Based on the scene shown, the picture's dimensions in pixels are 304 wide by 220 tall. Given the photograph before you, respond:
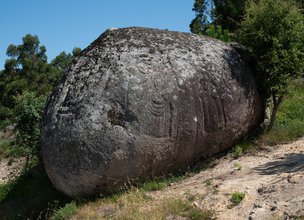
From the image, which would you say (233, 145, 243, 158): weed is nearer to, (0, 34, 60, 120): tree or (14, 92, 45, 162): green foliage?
(14, 92, 45, 162): green foliage

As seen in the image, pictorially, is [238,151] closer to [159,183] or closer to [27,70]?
[159,183]

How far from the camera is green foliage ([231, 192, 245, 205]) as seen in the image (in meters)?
6.82

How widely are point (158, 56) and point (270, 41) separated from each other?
2.53 metres

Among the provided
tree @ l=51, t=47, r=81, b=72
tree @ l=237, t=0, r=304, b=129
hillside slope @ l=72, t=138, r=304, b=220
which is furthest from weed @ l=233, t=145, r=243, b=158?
tree @ l=51, t=47, r=81, b=72

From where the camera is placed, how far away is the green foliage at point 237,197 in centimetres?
682

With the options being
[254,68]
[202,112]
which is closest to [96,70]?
[202,112]

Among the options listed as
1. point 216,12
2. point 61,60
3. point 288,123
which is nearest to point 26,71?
point 61,60

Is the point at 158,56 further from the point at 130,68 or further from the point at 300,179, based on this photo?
the point at 300,179

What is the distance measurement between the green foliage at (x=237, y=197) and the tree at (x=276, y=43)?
322cm

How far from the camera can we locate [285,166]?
770 cm

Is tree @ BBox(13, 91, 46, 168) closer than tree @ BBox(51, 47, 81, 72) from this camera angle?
Yes

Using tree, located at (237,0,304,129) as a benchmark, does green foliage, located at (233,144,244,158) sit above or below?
below

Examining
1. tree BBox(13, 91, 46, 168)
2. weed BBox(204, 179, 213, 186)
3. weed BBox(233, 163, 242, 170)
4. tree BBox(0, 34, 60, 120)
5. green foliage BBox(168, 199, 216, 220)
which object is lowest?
green foliage BBox(168, 199, 216, 220)

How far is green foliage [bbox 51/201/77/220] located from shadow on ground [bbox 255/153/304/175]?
3273 millimetres
